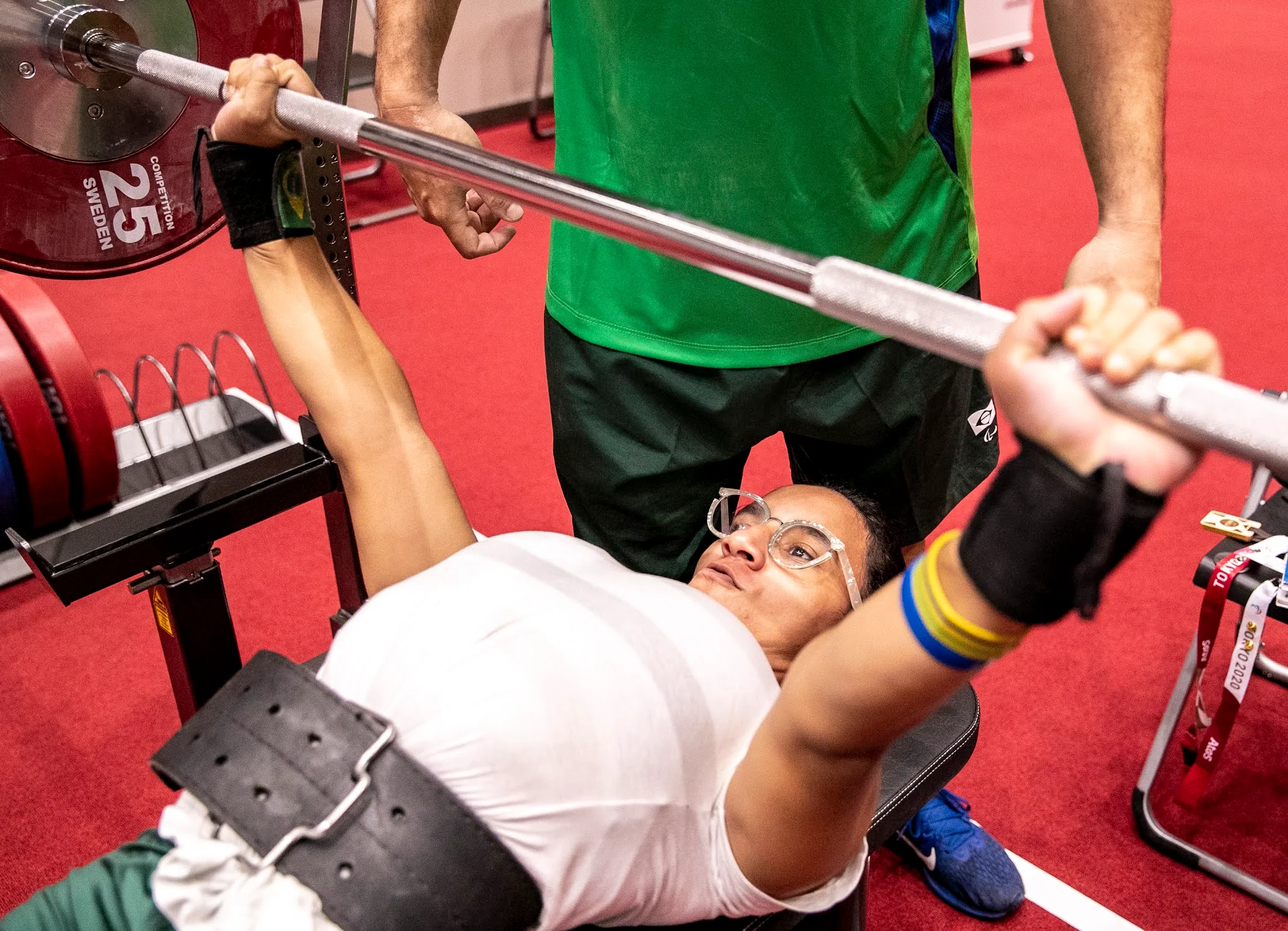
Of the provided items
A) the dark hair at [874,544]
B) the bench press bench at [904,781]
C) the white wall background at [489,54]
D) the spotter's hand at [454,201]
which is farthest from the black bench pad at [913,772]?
the white wall background at [489,54]

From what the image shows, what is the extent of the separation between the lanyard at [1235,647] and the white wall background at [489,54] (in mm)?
4740

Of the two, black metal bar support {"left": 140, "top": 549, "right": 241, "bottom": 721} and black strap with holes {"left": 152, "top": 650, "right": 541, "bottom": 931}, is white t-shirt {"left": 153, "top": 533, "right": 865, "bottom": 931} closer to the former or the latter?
black strap with holes {"left": 152, "top": 650, "right": 541, "bottom": 931}

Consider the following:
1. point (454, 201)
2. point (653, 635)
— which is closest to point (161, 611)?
point (454, 201)

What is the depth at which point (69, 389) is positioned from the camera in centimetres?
156

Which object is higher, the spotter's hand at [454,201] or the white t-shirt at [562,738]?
the spotter's hand at [454,201]

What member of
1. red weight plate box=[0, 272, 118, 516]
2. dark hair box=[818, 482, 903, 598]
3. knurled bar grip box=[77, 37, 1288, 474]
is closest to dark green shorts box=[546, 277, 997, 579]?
dark hair box=[818, 482, 903, 598]

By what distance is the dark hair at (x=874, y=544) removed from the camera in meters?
1.53

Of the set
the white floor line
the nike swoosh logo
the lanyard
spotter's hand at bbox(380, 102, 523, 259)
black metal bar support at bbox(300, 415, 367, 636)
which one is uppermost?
spotter's hand at bbox(380, 102, 523, 259)

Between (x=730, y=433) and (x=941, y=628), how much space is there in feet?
2.23

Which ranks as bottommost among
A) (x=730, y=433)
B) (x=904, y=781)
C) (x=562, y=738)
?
(x=904, y=781)

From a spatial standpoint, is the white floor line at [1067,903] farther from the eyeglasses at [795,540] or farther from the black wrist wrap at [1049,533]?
the black wrist wrap at [1049,533]

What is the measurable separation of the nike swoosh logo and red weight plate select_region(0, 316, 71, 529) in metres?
1.46

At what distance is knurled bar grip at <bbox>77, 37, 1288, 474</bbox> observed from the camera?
651 mm

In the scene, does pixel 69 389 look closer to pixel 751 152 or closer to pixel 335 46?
pixel 335 46
